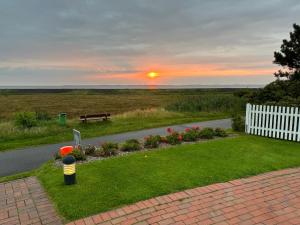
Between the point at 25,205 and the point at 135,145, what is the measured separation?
4124 millimetres

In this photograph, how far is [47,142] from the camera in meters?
10.2

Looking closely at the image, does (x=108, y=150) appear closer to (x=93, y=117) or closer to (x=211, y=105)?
(x=93, y=117)

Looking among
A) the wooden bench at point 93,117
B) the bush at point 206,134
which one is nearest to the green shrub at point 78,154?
the bush at point 206,134

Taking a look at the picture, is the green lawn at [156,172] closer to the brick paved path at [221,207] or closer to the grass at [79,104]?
the brick paved path at [221,207]

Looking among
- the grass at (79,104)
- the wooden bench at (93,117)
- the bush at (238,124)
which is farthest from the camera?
the grass at (79,104)

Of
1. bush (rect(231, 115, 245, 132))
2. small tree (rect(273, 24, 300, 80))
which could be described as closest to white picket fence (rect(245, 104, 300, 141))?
bush (rect(231, 115, 245, 132))

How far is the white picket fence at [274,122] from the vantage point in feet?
30.6

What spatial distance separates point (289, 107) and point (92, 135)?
303 inches

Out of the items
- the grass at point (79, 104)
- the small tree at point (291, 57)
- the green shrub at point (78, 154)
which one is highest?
the small tree at point (291, 57)

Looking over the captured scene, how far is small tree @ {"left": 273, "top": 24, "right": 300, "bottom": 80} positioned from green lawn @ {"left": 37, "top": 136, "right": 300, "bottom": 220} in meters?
16.5

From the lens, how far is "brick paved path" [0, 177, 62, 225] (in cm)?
403

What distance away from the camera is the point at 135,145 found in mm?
8258

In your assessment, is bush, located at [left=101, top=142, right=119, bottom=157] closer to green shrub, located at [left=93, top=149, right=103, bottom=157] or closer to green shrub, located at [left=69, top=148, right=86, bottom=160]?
green shrub, located at [left=93, top=149, right=103, bottom=157]

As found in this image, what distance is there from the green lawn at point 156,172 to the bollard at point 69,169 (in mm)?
132
